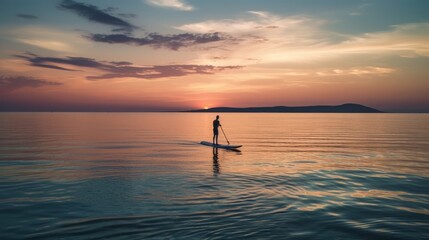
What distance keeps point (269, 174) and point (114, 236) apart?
11877 mm

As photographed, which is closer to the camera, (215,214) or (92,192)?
(215,214)

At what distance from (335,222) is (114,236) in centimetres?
734

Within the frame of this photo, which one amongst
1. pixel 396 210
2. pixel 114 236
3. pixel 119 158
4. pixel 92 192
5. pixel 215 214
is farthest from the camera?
pixel 119 158

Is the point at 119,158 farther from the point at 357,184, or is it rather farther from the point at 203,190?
the point at 357,184

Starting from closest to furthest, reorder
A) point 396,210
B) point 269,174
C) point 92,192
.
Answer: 1. point 396,210
2. point 92,192
3. point 269,174

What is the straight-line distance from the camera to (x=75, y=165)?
2284 cm

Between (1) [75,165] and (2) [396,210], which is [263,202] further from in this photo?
(1) [75,165]

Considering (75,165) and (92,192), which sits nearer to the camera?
(92,192)

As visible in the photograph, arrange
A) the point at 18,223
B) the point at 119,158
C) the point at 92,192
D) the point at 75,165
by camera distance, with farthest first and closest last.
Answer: the point at 119,158 → the point at 75,165 → the point at 92,192 → the point at 18,223

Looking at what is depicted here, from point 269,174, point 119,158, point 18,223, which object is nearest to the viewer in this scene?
point 18,223

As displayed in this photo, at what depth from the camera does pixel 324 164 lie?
2420 centimetres

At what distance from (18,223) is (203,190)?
7.55 m

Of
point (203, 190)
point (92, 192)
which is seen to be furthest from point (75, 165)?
point (203, 190)

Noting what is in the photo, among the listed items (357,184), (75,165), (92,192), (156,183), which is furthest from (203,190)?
(75,165)
